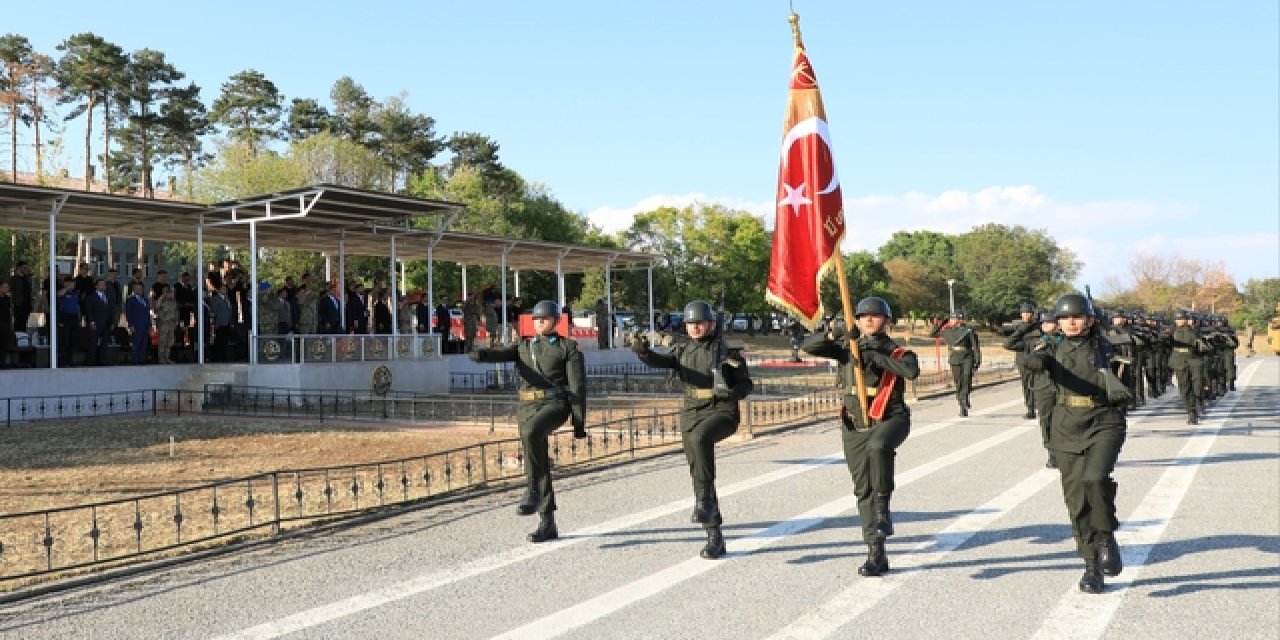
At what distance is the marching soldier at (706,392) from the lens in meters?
7.30

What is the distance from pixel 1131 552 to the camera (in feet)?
23.4

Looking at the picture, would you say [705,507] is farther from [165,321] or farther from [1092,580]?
[165,321]

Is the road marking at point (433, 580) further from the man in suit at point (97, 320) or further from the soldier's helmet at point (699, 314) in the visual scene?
the man in suit at point (97, 320)

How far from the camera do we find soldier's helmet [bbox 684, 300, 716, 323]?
7691mm

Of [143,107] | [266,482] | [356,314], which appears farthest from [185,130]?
[266,482]

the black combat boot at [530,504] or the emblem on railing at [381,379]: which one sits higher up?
the emblem on railing at [381,379]

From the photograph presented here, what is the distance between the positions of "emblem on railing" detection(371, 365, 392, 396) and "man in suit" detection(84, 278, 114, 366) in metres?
6.07

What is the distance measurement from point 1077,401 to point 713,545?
2.91 m

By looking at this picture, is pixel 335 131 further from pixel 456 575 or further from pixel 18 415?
pixel 456 575

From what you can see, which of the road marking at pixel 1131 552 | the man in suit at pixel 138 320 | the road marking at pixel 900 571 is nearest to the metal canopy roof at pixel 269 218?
the man in suit at pixel 138 320

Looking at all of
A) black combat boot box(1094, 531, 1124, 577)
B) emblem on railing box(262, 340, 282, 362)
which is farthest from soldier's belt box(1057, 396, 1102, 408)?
emblem on railing box(262, 340, 282, 362)

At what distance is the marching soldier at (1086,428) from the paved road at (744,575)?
0.29 metres

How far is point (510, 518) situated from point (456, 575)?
2.18 metres

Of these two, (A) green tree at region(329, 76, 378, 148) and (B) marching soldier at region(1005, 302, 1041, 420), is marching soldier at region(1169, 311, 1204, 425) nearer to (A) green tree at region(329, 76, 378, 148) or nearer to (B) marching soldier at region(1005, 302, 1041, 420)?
(B) marching soldier at region(1005, 302, 1041, 420)
